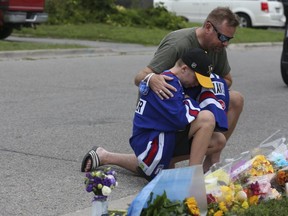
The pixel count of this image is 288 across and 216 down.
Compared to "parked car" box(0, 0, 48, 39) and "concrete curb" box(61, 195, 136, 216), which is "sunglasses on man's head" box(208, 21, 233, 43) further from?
"parked car" box(0, 0, 48, 39)

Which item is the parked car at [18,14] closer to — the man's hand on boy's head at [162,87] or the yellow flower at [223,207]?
the man's hand on boy's head at [162,87]

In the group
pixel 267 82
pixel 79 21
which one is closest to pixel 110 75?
pixel 267 82

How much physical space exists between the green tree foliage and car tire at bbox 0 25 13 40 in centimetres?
482

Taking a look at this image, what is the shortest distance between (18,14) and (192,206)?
1338 cm

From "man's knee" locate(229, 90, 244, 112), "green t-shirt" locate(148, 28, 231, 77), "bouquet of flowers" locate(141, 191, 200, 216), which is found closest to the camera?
"bouquet of flowers" locate(141, 191, 200, 216)

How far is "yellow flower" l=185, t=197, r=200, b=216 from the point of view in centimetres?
414

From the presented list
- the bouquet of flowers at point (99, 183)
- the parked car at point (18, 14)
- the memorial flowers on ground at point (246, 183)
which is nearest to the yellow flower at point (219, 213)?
the memorial flowers on ground at point (246, 183)

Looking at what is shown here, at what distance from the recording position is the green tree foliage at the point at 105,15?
2306 cm

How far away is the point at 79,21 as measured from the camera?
23062 mm

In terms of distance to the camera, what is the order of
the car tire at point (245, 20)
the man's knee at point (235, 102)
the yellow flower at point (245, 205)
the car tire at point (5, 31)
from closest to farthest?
the yellow flower at point (245, 205) → the man's knee at point (235, 102) → the car tire at point (5, 31) → the car tire at point (245, 20)

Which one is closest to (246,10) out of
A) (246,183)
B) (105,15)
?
(105,15)

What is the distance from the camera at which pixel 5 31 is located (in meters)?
17.8

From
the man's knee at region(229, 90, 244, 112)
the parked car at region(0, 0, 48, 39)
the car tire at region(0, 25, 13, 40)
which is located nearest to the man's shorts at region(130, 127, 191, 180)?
the man's knee at region(229, 90, 244, 112)

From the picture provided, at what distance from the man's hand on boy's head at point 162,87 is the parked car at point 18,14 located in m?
12.0
